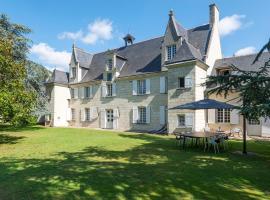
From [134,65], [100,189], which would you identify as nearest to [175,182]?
[100,189]

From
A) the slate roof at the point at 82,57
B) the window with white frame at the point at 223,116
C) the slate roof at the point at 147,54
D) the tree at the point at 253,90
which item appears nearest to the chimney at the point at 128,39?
the slate roof at the point at 147,54

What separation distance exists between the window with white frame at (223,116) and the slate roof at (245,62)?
3.82 metres

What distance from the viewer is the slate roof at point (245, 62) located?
18.7 meters

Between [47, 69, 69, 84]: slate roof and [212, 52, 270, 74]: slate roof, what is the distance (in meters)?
18.6

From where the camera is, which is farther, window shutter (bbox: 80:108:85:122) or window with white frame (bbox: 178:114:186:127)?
window shutter (bbox: 80:108:85:122)

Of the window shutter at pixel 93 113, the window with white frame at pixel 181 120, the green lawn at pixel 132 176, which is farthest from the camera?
the window shutter at pixel 93 113

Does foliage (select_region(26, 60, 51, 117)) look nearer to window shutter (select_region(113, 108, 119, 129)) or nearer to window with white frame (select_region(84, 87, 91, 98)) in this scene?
window with white frame (select_region(84, 87, 91, 98))

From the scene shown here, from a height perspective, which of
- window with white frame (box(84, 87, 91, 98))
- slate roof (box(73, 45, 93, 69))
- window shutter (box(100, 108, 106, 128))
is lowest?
window shutter (box(100, 108, 106, 128))

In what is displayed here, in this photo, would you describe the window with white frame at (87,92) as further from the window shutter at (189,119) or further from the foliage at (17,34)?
the window shutter at (189,119)

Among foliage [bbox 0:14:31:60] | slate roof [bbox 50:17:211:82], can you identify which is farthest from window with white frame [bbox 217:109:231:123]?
foliage [bbox 0:14:31:60]

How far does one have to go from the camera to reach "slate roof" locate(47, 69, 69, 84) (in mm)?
27909

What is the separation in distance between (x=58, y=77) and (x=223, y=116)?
20.2m

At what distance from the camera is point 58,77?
2836 centimetres

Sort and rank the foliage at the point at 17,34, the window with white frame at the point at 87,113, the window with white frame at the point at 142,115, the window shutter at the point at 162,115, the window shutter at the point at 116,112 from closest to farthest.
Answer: the foliage at the point at 17,34 → the window shutter at the point at 162,115 → the window with white frame at the point at 142,115 → the window shutter at the point at 116,112 → the window with white frame at the point at 87,113
